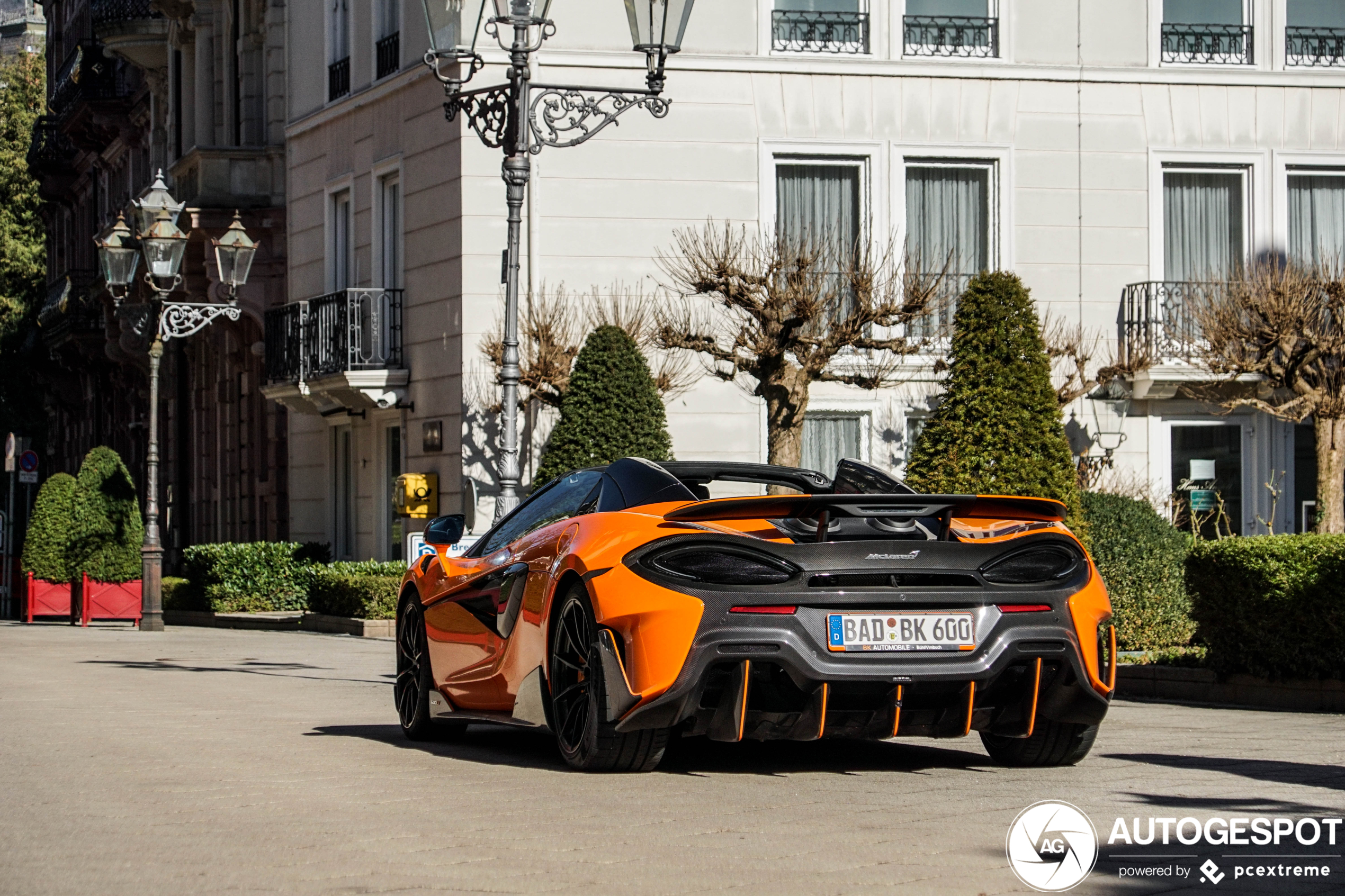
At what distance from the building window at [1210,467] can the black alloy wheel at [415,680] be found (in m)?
17.6

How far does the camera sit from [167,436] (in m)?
42.8

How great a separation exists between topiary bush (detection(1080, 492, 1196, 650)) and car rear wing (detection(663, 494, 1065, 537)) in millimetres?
9666

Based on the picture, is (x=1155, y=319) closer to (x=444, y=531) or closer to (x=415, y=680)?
(x=415, y=680)

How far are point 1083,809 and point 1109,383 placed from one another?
760 inches

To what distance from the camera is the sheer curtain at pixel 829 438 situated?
26.1m

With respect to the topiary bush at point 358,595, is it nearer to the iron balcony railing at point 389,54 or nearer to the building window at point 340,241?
the building window at point 340,241

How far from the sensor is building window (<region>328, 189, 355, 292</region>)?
30.0 m

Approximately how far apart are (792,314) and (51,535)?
16978 mm

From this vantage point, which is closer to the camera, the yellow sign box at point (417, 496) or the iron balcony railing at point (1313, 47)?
the yellow sign box at point (417, 496)

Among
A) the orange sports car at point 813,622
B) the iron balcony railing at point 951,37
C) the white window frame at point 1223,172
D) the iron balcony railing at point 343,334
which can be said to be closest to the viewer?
the orange sports car at point 813,622

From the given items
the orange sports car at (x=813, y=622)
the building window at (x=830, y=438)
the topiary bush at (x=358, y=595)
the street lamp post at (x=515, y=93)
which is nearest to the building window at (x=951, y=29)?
the building window at (x=830, y=438)

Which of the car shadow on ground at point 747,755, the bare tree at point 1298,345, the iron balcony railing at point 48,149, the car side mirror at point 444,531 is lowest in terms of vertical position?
the car shadow on ground at point 747,755

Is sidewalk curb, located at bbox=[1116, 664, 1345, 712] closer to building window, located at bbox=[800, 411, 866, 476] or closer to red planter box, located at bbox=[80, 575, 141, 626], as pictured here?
building window, located at bbox=[800, 411, 866, 476]

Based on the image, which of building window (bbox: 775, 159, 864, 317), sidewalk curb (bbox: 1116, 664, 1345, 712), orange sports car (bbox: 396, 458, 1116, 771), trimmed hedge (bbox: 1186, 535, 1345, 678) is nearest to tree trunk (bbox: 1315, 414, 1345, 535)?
building window (bbox: 775, 159, 864, 317)
